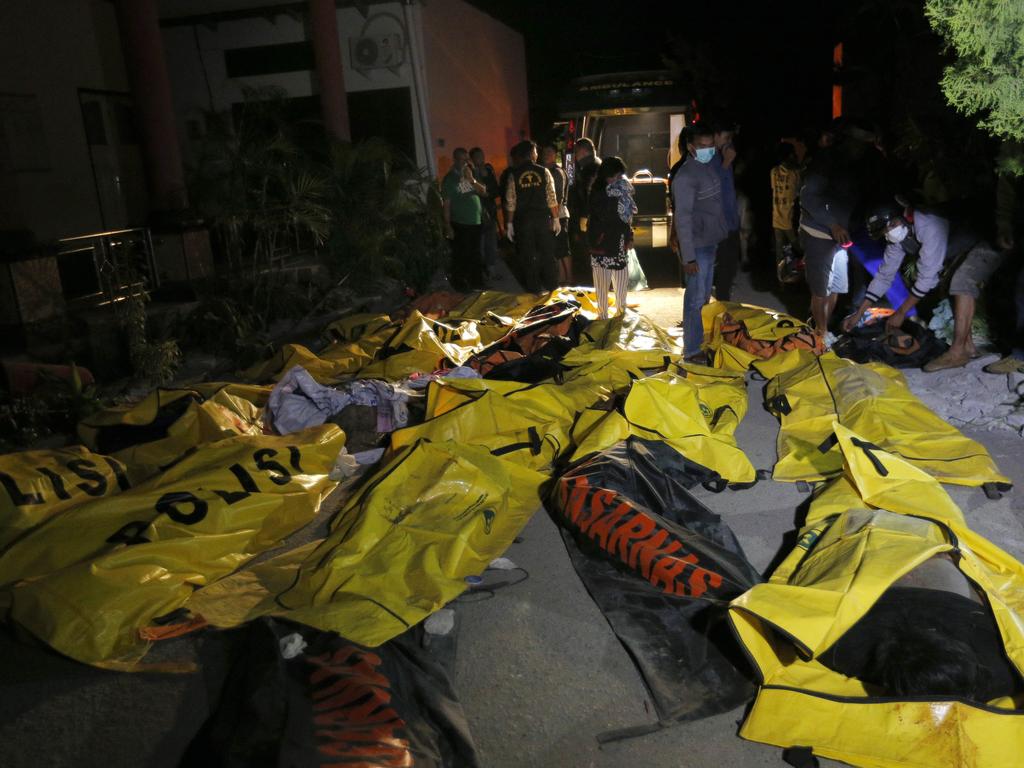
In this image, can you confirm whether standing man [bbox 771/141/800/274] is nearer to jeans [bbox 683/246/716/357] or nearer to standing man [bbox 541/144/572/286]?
standing man [bbox 541/144/572/286]

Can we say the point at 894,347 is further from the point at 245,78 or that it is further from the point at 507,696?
the point at 245,78

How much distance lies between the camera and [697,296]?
6.89 metres

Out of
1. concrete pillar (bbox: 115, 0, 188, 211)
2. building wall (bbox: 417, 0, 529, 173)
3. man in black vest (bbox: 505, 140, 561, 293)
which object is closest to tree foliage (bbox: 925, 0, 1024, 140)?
man in black vest (bbox: 505, 140, 561, 293)

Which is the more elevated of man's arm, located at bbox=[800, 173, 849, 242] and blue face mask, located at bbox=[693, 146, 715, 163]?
blue face mask, located at bbox=[693, 146, 715, 163]

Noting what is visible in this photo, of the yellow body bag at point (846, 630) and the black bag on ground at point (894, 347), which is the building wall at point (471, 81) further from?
the yellow body bag at point (846, 630)

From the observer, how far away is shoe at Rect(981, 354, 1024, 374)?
564cm

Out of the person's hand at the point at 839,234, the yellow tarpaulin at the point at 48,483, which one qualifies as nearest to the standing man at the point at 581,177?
the person's hand at the point at 839,234

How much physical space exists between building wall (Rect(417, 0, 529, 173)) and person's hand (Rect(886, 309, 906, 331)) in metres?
11.5

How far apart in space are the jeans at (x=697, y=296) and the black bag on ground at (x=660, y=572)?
110 inches

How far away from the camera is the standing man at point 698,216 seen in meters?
6.64

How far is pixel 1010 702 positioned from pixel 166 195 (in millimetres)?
11232

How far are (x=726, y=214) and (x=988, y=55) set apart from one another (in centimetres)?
365

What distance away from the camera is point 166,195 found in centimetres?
1112

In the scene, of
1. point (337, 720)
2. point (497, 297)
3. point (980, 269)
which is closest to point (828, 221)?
point (980, 269)
